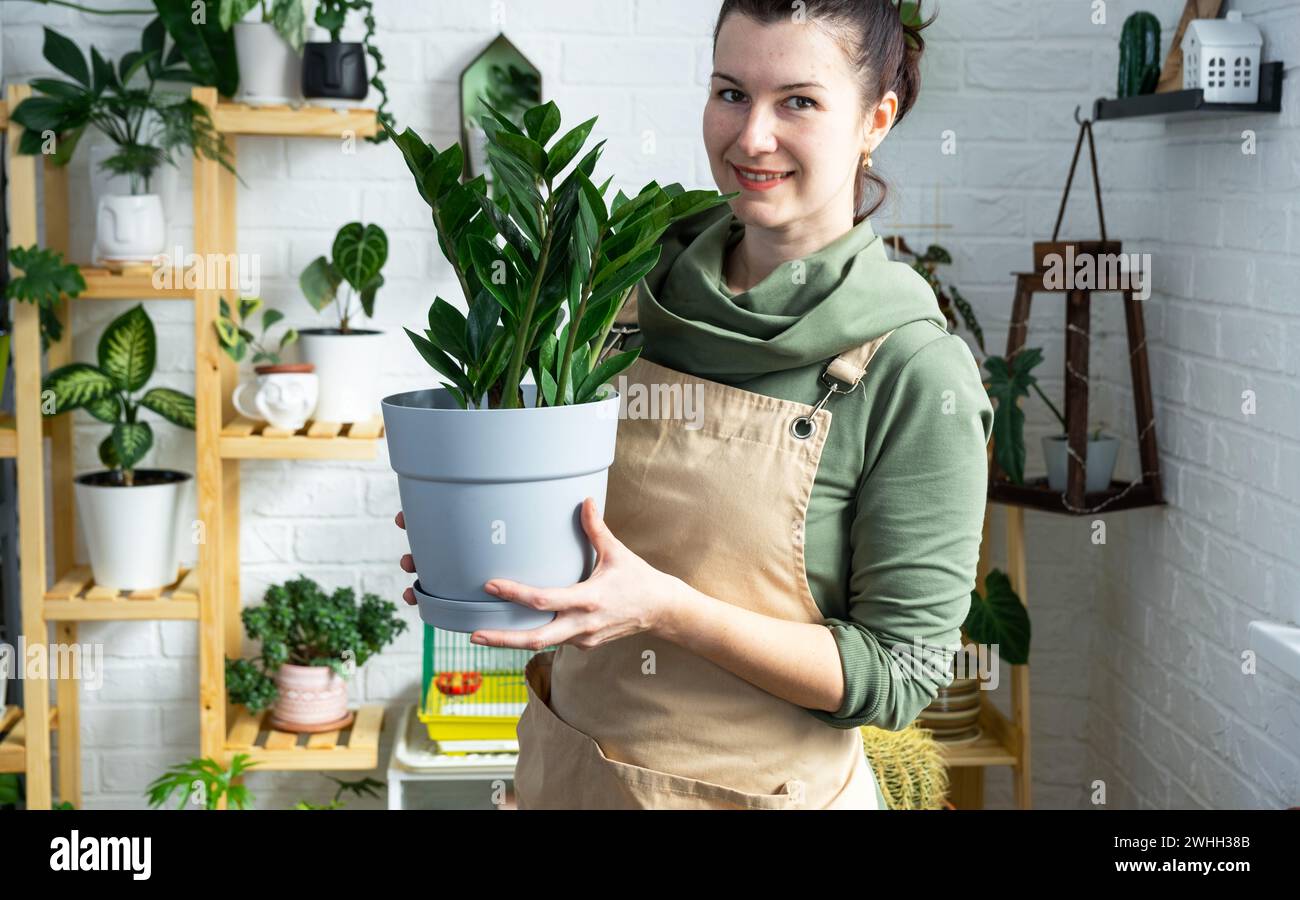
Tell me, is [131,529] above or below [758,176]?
below

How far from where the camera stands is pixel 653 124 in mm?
2559

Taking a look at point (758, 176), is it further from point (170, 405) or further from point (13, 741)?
point (13, 741)

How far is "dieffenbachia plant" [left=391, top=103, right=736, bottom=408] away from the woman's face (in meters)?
0.15

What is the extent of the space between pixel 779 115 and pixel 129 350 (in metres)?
1.77

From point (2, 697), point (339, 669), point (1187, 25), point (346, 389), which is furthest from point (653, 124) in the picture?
point (2, 697)

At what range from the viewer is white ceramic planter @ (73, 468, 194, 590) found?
2.39 metres

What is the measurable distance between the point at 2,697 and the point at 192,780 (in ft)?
1.46

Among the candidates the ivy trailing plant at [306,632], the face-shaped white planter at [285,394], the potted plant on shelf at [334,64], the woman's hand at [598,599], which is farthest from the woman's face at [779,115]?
the ivy trailing plant at [306,632]

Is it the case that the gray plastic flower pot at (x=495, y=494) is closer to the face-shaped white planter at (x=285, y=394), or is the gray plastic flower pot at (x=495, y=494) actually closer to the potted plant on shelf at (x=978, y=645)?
the face-shaped white planter at (x=285, y=394)

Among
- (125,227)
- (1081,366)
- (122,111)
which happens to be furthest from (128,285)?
(1081,366)

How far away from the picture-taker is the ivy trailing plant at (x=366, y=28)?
7.68ft

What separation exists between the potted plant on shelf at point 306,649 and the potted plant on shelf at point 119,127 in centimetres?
71

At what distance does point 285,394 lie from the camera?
2395 millimetres

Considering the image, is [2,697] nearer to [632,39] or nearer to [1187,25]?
[632,39]
